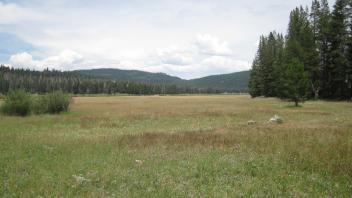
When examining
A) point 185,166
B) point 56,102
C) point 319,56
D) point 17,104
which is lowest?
point 185,166

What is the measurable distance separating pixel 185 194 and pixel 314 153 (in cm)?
662

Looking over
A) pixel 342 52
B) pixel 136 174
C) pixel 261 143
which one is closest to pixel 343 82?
pixel 342 52

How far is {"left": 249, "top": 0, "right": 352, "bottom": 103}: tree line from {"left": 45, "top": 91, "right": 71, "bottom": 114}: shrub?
97.4 ft

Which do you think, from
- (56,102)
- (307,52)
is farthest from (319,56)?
(56,102)

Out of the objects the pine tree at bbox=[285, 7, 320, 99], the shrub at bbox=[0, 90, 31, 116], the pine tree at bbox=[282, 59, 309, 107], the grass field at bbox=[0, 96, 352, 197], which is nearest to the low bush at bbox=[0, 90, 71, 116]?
the shrub at bbox=[0, 90, 31, 116]

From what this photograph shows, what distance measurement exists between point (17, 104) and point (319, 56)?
45697 millimetres

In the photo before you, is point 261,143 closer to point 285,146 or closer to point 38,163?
point 285,146

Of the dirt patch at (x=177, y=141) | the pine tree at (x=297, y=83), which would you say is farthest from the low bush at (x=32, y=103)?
the pine tree at (x=297, y=83)

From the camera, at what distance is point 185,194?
8328 millimetres

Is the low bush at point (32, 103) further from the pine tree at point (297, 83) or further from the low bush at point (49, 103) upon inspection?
the pine tree at point (297, 83)

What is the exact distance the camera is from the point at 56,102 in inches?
1610

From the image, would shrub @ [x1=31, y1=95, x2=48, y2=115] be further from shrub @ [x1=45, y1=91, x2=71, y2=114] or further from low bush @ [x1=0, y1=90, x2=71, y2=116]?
shrub @ [x1=45, y1=91, x2=71, y2=114]

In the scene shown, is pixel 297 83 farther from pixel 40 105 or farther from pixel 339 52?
pixel 40 105

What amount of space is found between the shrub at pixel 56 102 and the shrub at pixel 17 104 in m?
2.28
